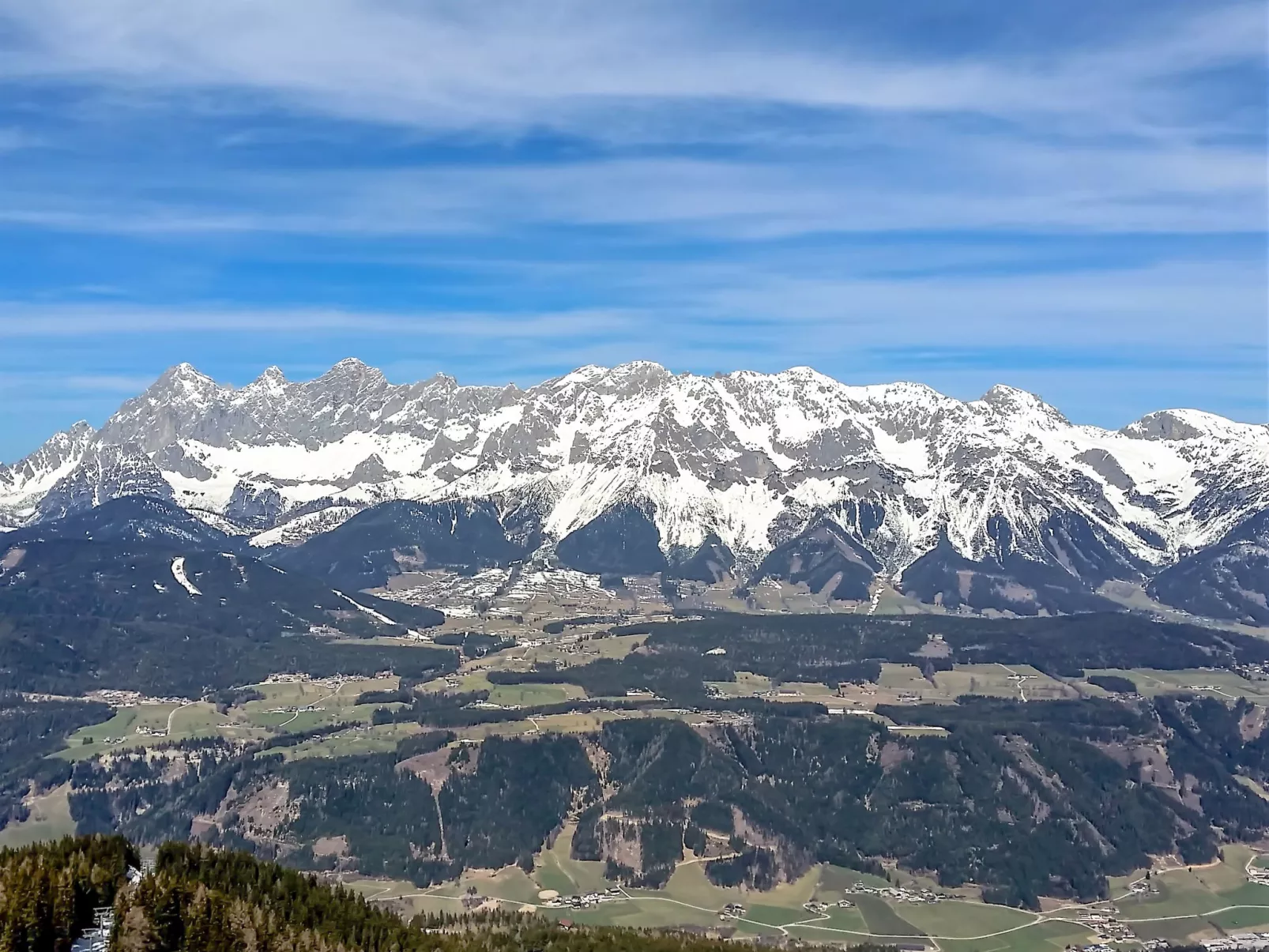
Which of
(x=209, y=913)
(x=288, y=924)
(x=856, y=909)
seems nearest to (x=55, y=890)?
(x=209, y=913)

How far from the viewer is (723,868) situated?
7072 inches

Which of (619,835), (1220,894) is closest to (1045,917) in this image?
(1220,894)

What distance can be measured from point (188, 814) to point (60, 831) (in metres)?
16.5

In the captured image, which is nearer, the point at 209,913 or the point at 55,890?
the point at 55,890

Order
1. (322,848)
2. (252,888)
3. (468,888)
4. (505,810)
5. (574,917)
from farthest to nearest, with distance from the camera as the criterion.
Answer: (505,810) < (322,848) < (468,888) < (574,917) < (252,888)

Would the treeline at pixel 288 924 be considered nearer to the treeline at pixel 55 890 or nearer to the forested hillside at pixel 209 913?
the forested hillside at pixel 209 913

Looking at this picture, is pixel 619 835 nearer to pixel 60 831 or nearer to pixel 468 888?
pixel 468 888

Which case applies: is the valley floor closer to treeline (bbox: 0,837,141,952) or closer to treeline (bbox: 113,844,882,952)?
treeline (bbox: 113,844,882,952)

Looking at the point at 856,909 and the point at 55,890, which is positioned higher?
the point at 55,890

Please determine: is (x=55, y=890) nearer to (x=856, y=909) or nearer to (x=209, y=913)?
(x=209, y=913)

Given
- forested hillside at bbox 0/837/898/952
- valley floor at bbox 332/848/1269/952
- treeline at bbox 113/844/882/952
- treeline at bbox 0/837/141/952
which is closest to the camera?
treeline at bbox 0/837/141/952

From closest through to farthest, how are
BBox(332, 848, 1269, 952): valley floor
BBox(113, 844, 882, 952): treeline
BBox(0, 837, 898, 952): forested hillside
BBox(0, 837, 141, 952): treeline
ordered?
BBox(0, 837, 141, 952): treeline < BBox(0, 837, 898, 952): forested hillside < BBox(113, 844, 882, 952): treeline < BBox(332, 848, 1269, 952): valley floor

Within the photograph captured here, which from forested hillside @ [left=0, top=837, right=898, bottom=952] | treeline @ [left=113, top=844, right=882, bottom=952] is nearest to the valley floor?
treeline @ [left=113, top=844, right=882, bottom=952]

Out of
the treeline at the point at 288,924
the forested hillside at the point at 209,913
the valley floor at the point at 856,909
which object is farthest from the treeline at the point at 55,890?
the valley floor at the point at 856,909
